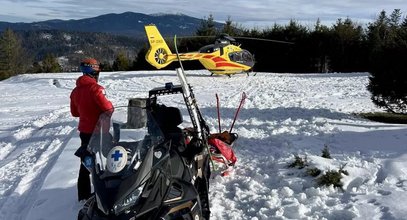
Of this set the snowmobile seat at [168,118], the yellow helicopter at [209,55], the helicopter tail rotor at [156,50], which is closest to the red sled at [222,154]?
the snowmobile seat at [168,118]

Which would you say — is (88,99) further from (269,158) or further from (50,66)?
(50,66)

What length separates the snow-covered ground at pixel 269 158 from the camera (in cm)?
537

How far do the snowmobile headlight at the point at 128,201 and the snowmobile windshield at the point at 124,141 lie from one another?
0.43ft

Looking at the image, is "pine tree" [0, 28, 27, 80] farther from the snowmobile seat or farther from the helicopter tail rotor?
the snowmobile seat

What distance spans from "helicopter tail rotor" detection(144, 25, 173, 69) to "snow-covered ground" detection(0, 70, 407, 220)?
5.41m

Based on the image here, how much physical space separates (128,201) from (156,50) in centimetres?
1699

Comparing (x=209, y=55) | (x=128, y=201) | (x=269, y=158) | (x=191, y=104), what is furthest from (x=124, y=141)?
(x=209, y=55)

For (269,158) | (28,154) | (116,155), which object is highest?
(116,155)

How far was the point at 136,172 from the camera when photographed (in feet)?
12.6

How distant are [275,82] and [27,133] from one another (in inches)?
443

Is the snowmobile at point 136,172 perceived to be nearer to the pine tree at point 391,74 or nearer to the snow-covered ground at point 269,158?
the snow-covered ground at point 269,158

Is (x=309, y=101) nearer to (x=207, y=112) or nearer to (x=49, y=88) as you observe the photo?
(x=207, y=112)

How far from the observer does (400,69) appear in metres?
10.9

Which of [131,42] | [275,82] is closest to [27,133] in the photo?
[275,82]
